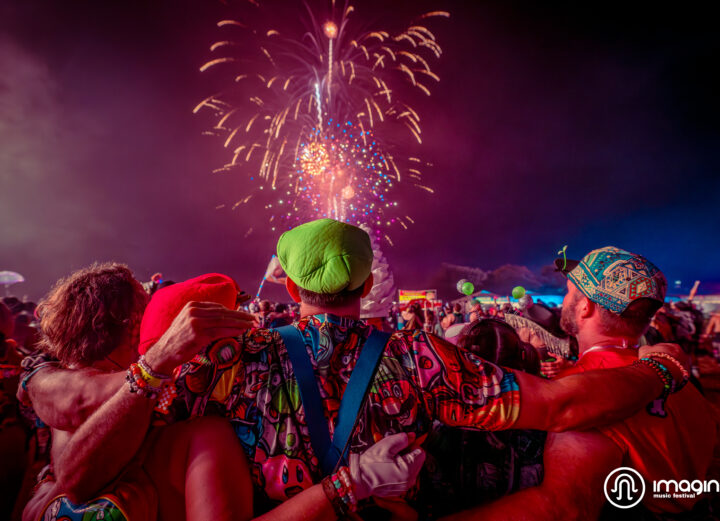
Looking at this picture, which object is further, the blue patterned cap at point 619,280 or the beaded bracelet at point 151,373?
the blue patterned cap at point 619,280

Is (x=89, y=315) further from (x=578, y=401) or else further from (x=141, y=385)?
(x=578, y=401)

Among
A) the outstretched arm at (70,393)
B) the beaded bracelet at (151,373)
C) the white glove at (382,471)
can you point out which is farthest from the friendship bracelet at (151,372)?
the white glove at (382,471)

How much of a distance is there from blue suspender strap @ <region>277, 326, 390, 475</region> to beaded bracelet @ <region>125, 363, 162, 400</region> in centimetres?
55

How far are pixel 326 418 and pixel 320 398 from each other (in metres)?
0.09

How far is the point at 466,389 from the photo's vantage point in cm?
145

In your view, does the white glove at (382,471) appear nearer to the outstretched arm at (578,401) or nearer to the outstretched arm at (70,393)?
the outstretched arm at (578,401)

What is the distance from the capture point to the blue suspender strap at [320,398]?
4.40 ft

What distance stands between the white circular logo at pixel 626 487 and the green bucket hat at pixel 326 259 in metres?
1.62

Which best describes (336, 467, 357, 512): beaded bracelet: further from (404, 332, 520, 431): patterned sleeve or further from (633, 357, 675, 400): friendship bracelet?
(633, 357, 675, 400): friendship bracelet

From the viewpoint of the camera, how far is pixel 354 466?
124 centimetres

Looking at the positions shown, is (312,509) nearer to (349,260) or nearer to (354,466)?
(354,466)

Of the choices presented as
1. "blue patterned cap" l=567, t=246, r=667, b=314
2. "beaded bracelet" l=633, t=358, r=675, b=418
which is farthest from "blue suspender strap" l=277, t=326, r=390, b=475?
"blue patterned cap" l=567, t=246, r=667, b=314

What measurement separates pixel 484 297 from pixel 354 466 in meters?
24.4
